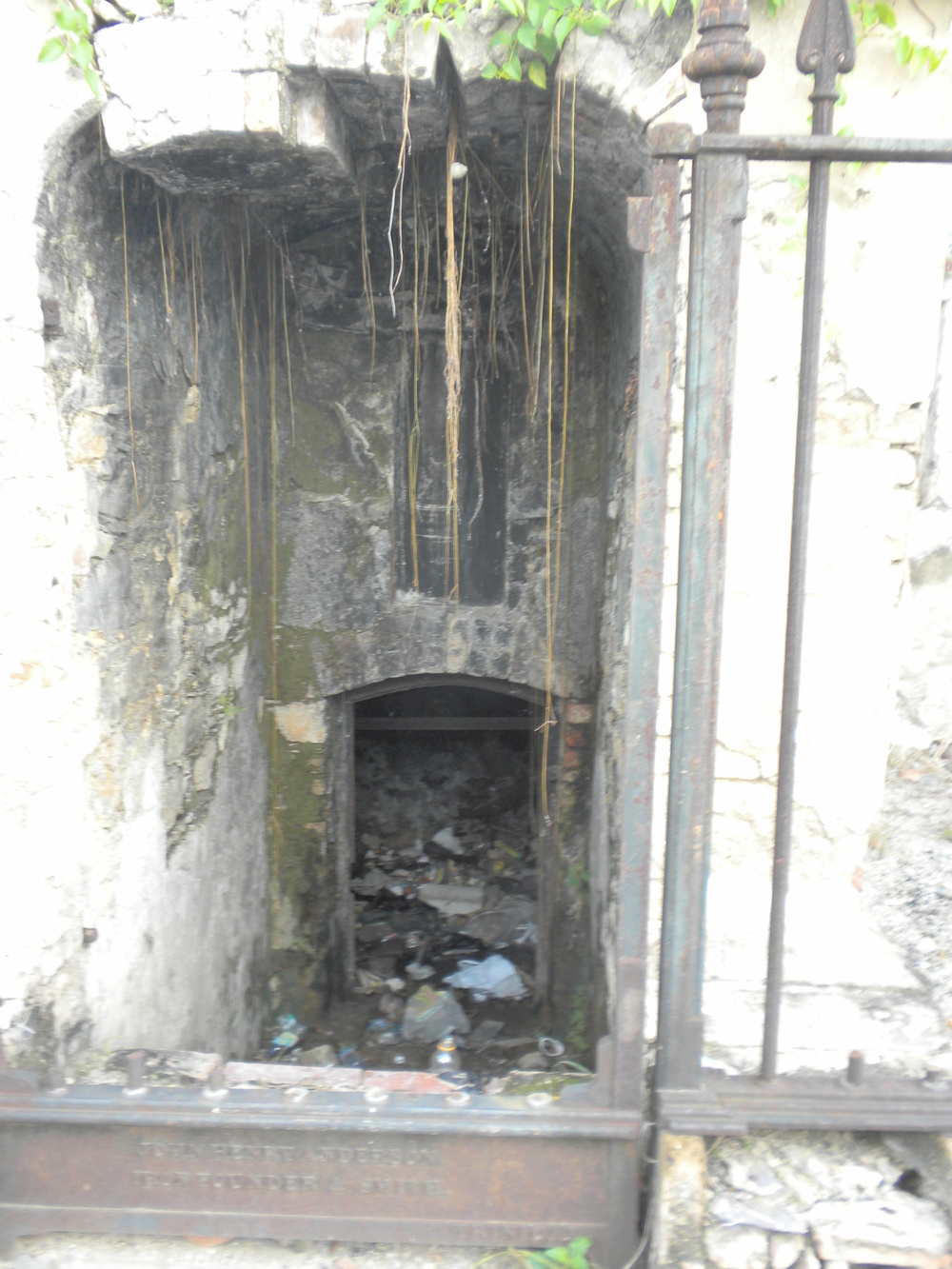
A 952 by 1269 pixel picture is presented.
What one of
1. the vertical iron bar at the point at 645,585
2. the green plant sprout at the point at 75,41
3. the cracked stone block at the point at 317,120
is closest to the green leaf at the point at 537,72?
the cracked stone block at the point at 317,120

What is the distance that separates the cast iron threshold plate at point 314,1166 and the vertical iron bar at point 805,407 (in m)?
0.46

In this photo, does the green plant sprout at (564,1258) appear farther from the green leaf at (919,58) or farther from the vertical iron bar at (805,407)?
the green leaf at (919,58)

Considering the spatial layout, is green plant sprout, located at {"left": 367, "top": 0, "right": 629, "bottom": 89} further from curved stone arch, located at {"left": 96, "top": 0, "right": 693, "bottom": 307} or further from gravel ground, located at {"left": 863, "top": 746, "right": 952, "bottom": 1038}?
gravel ground, located at {"left": 863, "top": 746, "right": 952, "bottom": 1038}

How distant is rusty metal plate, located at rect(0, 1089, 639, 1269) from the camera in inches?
65.4

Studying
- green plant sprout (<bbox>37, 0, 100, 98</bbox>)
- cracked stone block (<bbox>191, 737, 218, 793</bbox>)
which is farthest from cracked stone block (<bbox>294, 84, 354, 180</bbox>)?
cracked stone block (<bbox>191, 737, 218, 793</bbox>)

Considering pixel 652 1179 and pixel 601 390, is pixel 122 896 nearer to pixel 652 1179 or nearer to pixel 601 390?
pixel 652 1179

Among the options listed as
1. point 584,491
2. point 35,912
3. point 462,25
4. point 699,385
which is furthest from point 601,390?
point 35,912

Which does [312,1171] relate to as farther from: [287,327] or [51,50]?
[287,327]

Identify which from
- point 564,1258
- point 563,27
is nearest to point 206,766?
point 564,1258

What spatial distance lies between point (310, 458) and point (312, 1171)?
8.44 feet

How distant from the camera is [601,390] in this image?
3330 mm

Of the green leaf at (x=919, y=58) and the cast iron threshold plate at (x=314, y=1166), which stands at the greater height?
the green leaf at (x=919, y=58)

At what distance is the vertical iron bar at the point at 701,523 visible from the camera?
1.43 metres

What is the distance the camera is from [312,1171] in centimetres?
171
